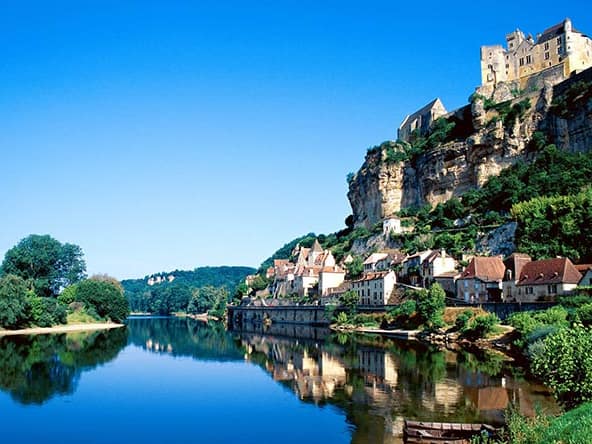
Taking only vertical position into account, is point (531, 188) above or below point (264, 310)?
above

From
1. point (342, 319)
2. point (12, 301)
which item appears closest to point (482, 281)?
point (342, 319)

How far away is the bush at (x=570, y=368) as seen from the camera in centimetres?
1475

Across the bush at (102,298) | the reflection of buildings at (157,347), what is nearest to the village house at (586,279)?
the reflection of buildings at (157,347)

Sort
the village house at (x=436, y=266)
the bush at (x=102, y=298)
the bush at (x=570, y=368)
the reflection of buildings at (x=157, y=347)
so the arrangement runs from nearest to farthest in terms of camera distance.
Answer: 1. the bush at (x=570, y=368)
2. the reflection of buildings at (x=157, y=347)
3. the village house at (x=436, y=266)
4. the bush at (x=102, y=298)

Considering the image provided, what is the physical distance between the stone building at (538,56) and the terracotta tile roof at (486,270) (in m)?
30.8

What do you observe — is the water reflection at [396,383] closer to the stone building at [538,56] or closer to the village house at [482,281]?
the village house at [482,281]

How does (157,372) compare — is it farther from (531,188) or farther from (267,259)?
(267,259)

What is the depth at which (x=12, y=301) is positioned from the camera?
196ft

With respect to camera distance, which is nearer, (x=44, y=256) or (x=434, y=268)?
(x=434, y=268)

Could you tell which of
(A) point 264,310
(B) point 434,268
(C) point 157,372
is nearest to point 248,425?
(C) point 157,372

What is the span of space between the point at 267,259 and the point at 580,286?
142949mm

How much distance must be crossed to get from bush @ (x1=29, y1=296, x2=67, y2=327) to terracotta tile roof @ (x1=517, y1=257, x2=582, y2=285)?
2020 inches

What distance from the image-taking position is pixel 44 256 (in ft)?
253

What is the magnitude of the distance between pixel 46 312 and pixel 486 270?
161 ft
